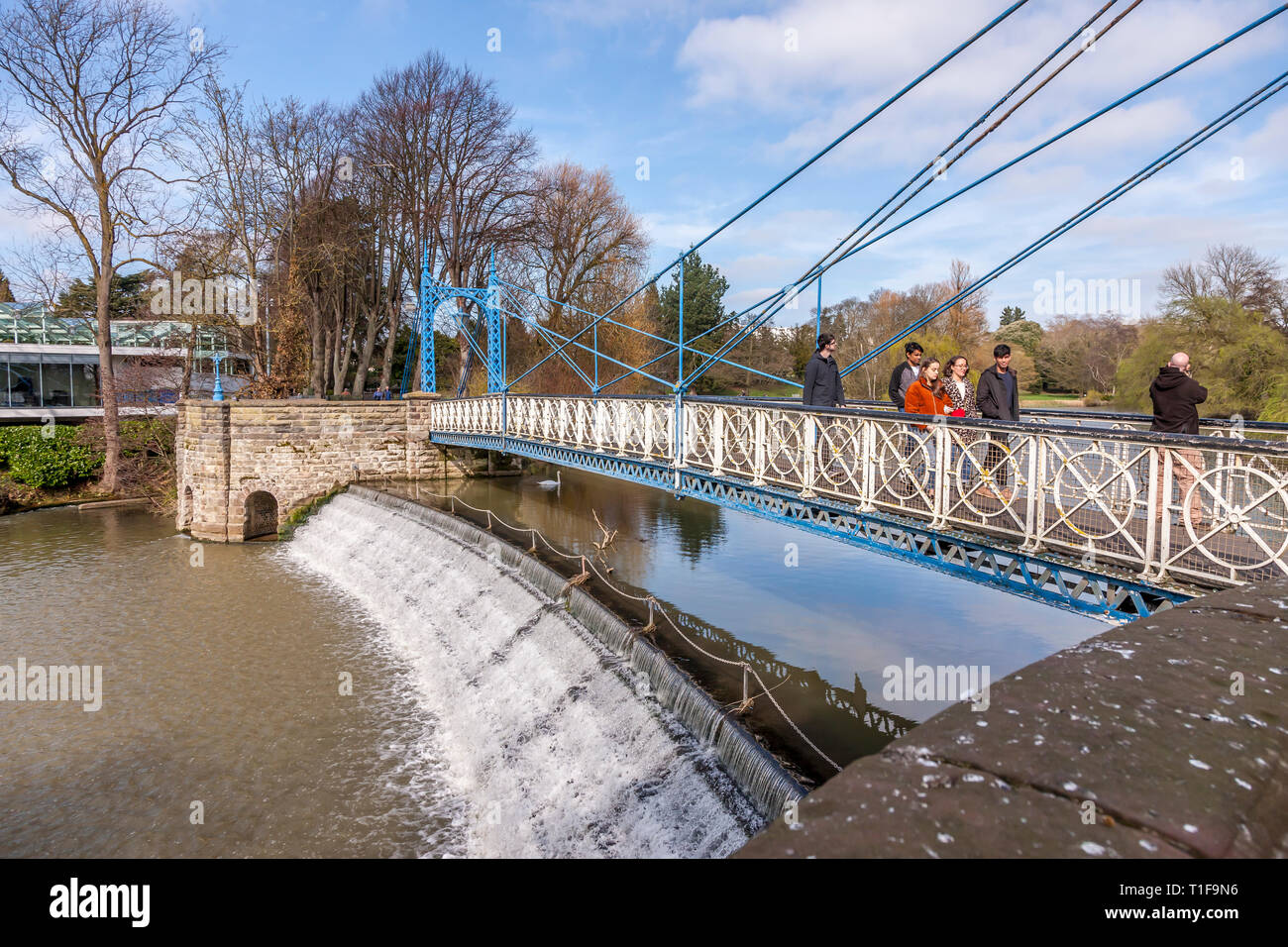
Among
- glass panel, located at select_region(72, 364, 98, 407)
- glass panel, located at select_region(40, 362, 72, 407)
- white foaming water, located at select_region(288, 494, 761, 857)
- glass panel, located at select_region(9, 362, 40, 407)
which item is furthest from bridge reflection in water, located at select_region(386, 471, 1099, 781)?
glass panel, located at select_region(72, 364, 98, 407)

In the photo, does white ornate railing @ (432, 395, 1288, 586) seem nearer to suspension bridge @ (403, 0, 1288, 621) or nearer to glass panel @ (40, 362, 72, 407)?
suspension bridge @ (403, 0, 1288, 621)

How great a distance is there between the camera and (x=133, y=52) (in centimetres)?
2161

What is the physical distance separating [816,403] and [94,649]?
10.0 metres

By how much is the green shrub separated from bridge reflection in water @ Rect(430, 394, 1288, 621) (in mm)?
20687

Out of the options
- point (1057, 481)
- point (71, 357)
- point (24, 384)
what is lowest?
point (1057, 481)

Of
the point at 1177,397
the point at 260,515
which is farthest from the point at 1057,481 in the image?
the point at 260,515

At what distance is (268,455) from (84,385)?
15.3 meters

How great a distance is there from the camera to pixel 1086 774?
1552mm

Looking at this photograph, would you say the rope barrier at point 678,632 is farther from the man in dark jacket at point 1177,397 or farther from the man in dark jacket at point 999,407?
the man in dark jacket at point 1177,397

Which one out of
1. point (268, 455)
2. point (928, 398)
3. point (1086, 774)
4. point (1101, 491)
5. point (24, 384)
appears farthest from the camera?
point (24, 384)

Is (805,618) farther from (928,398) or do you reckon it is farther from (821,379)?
(928,398)

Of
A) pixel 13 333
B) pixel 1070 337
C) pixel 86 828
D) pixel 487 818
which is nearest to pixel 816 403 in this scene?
pixel 487 818

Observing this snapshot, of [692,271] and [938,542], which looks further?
[692,271]

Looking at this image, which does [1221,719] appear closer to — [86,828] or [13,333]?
[86,828]
